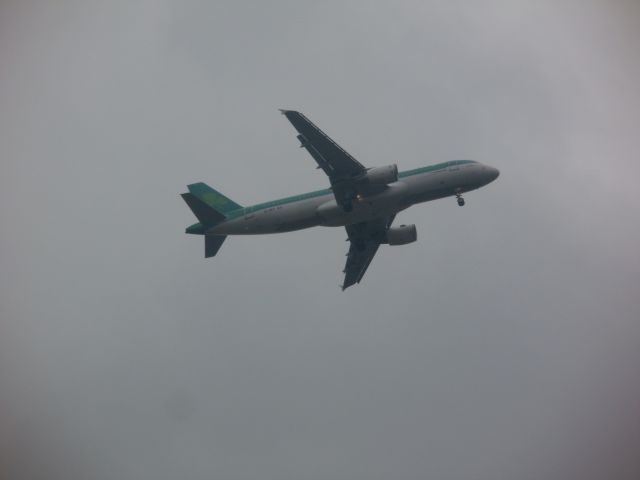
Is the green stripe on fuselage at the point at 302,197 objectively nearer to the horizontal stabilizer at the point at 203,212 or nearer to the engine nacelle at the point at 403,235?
the horizontal stabilizer at the point at 203,212

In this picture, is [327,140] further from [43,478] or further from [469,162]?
[43,478]

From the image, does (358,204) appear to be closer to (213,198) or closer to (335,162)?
(335,162)

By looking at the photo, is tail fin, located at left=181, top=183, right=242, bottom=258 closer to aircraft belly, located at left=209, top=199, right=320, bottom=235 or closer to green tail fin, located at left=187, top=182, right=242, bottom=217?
green tail fin, located at left=187, top=182, right=242, bottom=217

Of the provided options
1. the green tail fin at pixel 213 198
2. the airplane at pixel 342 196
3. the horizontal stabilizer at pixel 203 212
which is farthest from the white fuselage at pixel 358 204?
the green tail fin at pixel 213 198

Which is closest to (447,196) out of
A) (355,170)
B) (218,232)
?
(355,170)

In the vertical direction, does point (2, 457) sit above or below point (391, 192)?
below

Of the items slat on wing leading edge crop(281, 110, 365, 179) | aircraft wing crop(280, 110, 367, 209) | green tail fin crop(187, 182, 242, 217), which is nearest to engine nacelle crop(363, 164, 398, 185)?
aircraft wing crop(280, 110, 367, 209)

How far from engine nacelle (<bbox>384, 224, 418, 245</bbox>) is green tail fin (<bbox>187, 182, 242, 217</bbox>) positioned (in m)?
16.2

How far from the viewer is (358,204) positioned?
5400 centimetres

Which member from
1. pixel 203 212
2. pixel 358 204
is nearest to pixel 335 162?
pixel 358 204

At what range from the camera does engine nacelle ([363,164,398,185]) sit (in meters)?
52.5

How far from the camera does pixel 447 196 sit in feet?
179

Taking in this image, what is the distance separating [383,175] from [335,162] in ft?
14.8

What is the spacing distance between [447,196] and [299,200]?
13.7 metres
